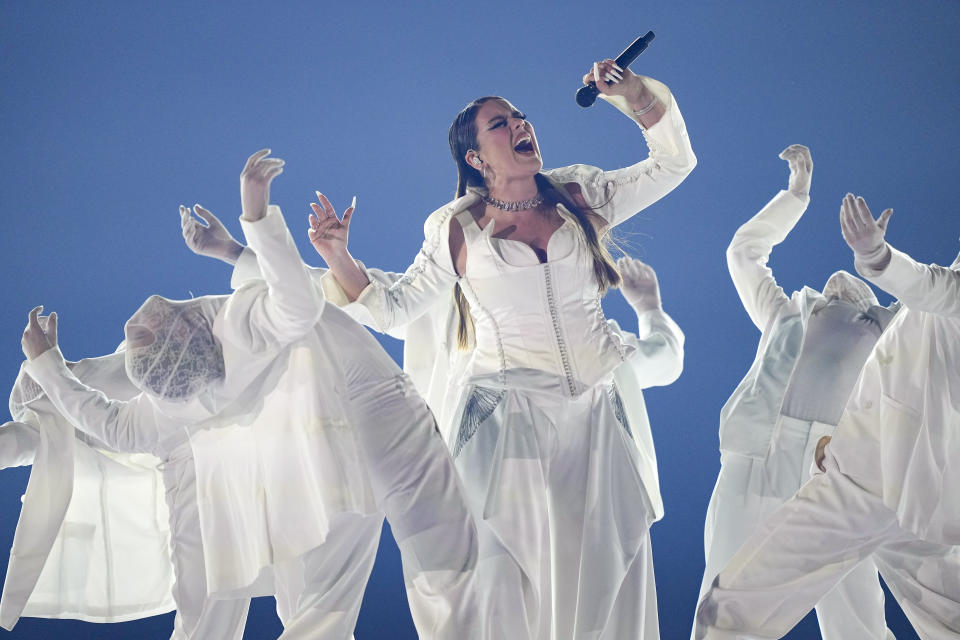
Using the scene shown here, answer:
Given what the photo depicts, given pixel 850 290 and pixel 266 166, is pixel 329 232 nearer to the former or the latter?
pixel 266 166

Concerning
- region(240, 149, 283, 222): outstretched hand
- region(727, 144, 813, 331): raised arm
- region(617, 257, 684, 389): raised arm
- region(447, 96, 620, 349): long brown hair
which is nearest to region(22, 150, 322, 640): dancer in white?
region(240, 149, 283, 222): outstretched hand

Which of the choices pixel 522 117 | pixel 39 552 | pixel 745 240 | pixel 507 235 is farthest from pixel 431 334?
pixel 39 552

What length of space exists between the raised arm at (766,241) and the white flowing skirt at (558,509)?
0.81 m

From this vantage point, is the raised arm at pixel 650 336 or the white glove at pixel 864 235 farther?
the raised arm at pixel 650 336

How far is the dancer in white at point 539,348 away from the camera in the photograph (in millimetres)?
3404

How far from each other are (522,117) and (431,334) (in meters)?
0.82

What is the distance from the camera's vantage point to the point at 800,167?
13.5 feet

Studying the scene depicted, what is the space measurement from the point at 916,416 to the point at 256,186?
1853mm

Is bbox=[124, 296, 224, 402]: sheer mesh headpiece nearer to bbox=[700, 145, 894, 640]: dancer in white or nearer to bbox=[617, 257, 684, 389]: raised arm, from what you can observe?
bbox=[617, 257, 684, 389]: raised arm

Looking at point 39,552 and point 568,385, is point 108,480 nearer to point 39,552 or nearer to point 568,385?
point 39,552

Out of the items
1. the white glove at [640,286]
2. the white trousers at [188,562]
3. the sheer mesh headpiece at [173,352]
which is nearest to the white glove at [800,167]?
the white glove at [640,286]

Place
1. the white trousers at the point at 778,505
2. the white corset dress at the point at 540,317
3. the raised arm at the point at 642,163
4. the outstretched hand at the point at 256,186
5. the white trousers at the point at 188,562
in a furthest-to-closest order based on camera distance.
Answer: the white trousers at the point at 778,505 → the raised arm at the point at 642,163 → the white corset dress at the point at 540,317 → the white trousers at the point at 188,562 → the outstretched hand at the point at 256,186

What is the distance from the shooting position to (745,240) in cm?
409

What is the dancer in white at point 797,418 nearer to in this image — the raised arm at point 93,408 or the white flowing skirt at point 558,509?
the white flowing skirt at point 558,509
